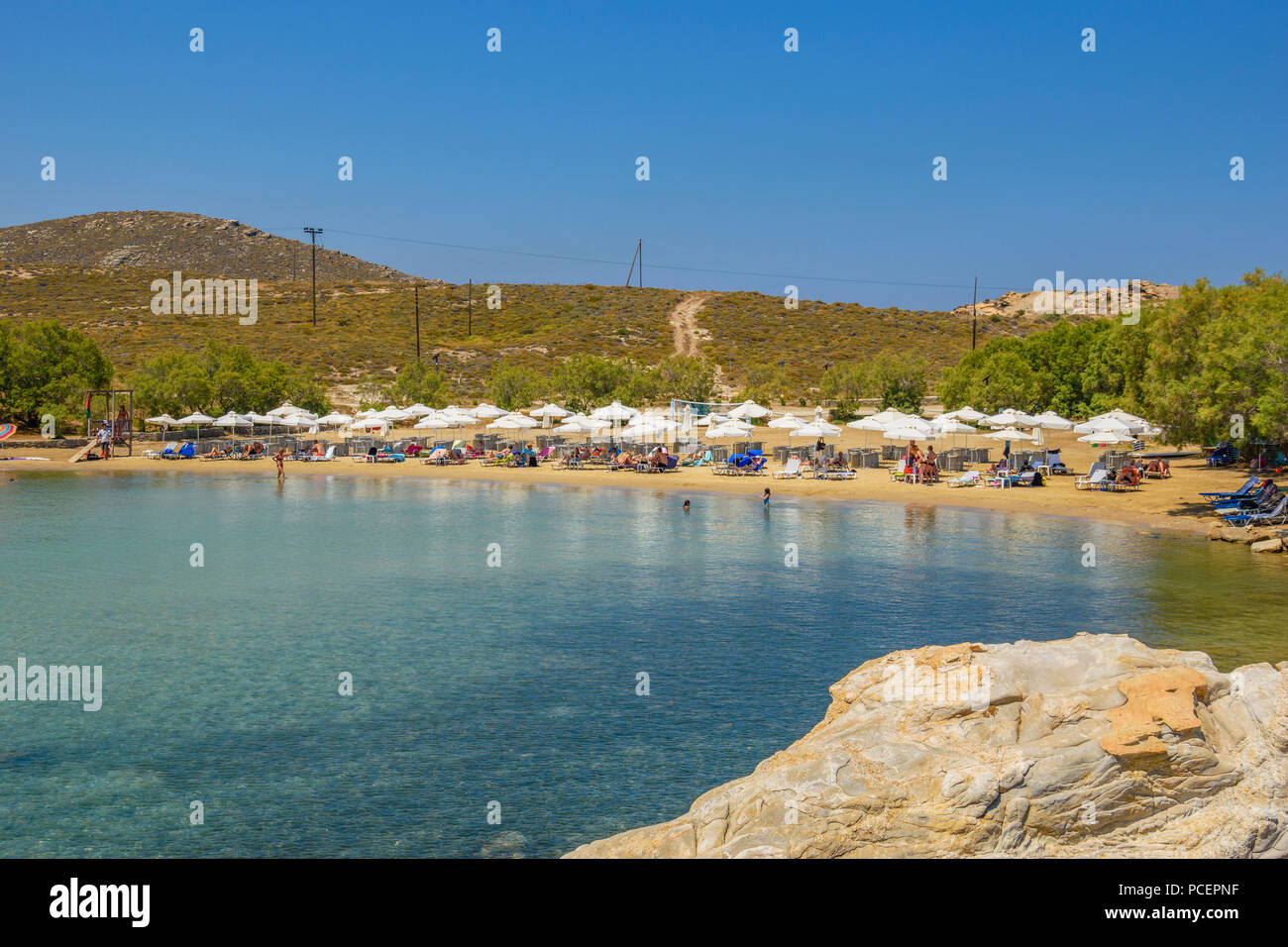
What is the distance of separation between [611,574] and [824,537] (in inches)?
276

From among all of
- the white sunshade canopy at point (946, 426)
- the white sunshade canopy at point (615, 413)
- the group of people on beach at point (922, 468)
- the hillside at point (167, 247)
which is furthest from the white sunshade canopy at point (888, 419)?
the hillside at point (167, 247)

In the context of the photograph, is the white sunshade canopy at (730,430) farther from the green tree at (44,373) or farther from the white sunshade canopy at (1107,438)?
the green tree at (44,373)

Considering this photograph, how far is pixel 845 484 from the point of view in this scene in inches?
1409

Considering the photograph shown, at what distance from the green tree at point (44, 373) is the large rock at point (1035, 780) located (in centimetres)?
5500

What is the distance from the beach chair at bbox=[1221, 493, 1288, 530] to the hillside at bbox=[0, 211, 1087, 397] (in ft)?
177

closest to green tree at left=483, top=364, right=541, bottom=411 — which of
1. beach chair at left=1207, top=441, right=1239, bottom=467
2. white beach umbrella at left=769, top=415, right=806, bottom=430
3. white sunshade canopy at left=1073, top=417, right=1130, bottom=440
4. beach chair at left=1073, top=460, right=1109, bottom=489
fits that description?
white beach umbrella at left=769, top=415, right=806, bottom=430

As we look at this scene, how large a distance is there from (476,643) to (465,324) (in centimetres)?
9032

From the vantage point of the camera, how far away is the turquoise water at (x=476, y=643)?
9.41m

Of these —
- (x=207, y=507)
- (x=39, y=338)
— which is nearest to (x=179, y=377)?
(x=39, y=338)

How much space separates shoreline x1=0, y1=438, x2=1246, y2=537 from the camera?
28.5 meters

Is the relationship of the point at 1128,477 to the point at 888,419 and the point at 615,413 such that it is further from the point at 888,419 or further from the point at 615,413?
the point at 615,413

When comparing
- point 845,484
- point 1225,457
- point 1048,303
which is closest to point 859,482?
point 845,484

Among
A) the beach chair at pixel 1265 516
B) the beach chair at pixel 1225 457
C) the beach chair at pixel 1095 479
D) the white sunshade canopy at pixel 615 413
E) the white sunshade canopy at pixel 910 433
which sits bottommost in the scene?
the beach chair at pixel 1265 516
